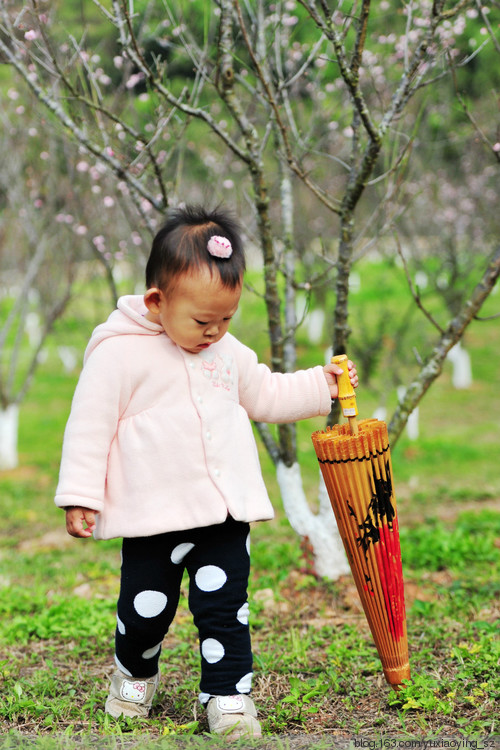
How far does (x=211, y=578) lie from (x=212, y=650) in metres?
0.22

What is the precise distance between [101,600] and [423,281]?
13600 mm

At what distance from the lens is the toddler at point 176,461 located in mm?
2246

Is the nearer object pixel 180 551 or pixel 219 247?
pixel 219 247

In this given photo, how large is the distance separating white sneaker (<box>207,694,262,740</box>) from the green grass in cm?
9

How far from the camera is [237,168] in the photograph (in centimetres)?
1041

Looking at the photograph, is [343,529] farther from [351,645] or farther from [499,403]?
[499,403]

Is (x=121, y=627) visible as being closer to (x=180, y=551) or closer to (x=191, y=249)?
(x=180, y=551)

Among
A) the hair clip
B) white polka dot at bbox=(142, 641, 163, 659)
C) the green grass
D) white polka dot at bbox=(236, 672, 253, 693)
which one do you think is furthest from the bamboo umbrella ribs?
white polka dot at bbox=(142, 641, 163, 659)

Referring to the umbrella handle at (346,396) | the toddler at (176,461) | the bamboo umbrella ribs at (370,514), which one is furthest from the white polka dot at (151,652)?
the umbrella handle at (346,396)

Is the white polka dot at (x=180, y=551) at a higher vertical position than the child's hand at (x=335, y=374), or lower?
lower

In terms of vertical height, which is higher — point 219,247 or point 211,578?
point 219,247

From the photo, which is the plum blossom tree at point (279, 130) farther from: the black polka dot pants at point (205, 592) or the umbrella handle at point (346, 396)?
the black polka dot pants at point (205, 592)

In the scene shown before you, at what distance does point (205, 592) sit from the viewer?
2344 mm

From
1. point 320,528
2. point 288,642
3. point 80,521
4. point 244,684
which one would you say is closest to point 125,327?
point 80,521
